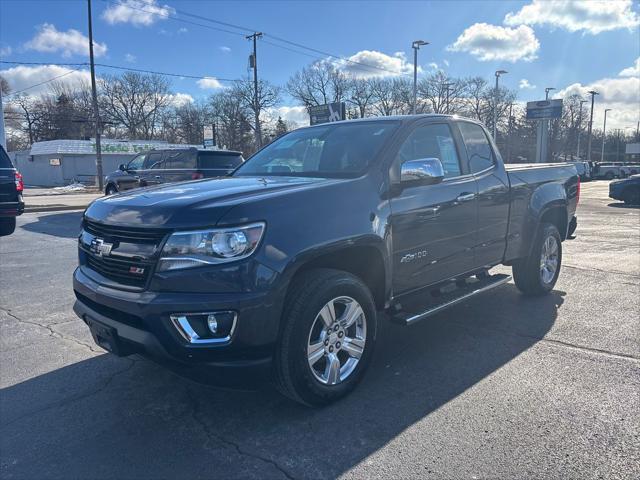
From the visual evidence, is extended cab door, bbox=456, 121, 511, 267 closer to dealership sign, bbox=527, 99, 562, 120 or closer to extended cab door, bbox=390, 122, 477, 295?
extended cab door, bbox=390, 122, 477, 295

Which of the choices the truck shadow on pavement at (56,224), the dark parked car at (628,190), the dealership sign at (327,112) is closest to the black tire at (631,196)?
the dark parked car at (628,190)

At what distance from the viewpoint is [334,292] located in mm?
3105

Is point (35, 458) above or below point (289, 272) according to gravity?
below

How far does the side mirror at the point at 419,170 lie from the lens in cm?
358

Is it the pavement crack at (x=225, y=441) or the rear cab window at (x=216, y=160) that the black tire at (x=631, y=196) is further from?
the pavement crack at (x=225, y=441)

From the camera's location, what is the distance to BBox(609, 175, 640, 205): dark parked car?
18.8m

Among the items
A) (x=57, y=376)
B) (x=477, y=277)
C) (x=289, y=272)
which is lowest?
(x=57, y=376)

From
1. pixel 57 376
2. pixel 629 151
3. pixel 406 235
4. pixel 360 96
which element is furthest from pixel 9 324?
pixel 629 151

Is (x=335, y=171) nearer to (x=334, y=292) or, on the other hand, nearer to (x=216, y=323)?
(x=334, y=292)

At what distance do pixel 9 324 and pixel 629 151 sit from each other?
8886 cm

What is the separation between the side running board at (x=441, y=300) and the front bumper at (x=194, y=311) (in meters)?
1.29

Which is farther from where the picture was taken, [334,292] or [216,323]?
[334,292]

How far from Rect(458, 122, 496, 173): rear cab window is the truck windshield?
1034mm

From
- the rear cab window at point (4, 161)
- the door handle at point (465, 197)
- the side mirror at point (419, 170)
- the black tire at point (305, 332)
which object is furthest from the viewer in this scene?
the rear cab window at point (4, 161)
